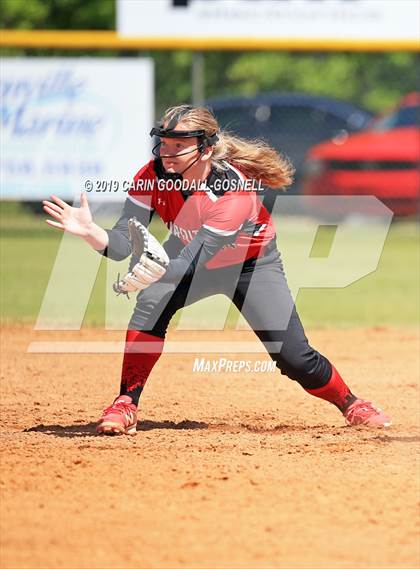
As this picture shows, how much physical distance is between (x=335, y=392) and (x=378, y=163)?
11575 mm

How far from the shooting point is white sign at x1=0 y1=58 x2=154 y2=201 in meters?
14.6

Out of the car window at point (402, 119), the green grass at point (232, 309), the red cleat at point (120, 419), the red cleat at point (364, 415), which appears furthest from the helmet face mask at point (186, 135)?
the car window at point (402, 119)

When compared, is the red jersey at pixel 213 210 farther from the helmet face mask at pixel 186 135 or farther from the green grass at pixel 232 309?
the green grass at pixel 232 309

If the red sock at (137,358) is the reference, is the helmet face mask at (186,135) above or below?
above

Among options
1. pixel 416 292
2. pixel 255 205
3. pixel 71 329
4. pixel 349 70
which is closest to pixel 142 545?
pixel 255 205

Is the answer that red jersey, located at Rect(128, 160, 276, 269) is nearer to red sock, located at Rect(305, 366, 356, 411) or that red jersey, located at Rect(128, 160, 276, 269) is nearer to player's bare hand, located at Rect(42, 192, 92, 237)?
player's bare hand, located at Rect(42, 192, 92, 237)

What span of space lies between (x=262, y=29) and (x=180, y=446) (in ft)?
34.6

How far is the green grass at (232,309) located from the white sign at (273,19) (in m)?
2.85

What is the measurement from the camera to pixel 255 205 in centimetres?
560

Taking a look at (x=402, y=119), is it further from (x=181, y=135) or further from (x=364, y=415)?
(x=181, y=135)

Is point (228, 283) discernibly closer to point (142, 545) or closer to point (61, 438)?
point (61, 438)

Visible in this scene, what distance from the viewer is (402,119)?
17281 mm

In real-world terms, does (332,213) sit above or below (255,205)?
below

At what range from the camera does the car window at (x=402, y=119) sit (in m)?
17.2
